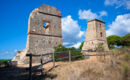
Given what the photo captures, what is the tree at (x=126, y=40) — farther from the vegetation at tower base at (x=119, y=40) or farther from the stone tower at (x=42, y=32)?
the stone tower at (x=42, y=32)

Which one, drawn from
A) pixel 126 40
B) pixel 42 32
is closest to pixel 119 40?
pixel 126 40

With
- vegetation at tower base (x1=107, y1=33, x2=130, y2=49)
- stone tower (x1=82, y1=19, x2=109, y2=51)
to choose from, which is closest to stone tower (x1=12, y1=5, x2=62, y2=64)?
stone tower (x1=82, y1=19, x2=109, y2=51)

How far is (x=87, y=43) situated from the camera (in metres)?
24.1

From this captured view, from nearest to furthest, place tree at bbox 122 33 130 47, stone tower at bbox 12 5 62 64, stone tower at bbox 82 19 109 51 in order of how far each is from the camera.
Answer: stone tower at bbox 12 5 62 64 → stone tower at bbox 82 19 109 51 → tree at bbox 122 33 130 47

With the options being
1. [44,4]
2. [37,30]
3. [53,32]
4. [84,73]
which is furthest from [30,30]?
[84,73]

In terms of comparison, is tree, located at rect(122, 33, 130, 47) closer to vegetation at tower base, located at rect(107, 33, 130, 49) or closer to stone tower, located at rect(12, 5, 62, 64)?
vegetation at tower base, located at rect(107, 33, 130, 49)

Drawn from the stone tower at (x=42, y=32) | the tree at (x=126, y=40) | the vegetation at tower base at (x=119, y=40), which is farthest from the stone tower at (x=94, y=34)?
the tree at (x=126, y=40)

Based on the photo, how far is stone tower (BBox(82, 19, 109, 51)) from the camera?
867 inches

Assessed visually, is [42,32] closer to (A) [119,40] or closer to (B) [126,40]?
(B) [126,40]

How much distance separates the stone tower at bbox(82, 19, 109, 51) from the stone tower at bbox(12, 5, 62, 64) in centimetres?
971

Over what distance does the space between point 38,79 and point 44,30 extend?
9.75 meters

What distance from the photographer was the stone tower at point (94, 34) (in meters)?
22.0

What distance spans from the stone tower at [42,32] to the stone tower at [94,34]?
971 cm

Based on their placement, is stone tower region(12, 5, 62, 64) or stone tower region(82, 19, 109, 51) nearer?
stone tower region(12, 5, 62, 64)
